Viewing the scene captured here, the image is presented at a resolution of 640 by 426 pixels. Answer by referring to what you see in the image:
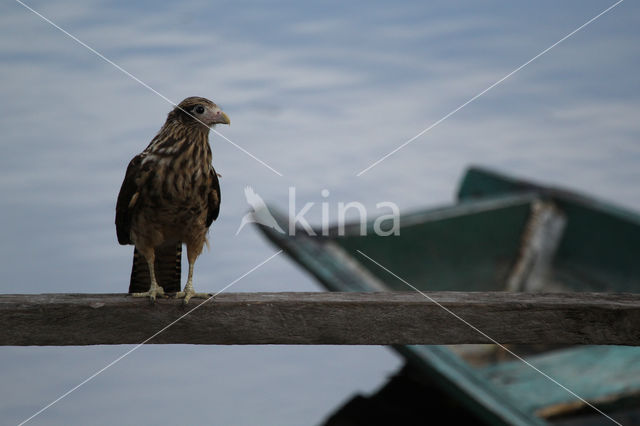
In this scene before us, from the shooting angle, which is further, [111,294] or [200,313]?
[111,294]

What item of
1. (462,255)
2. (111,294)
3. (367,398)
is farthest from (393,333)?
(462,255)

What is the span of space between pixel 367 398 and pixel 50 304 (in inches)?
132

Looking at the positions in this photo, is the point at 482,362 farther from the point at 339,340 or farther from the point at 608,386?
the point at 339,340

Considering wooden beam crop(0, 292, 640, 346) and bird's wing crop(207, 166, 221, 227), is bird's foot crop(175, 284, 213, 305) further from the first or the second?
bird's wing crop(207, 166, 221, 227)

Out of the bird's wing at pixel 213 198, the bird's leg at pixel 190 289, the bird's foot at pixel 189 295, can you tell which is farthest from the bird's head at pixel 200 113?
the bird's foot at pixel 189 295

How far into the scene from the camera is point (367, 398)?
5.62m

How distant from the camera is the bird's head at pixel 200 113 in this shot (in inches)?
116

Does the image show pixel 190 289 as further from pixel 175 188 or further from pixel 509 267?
pixel 509 267

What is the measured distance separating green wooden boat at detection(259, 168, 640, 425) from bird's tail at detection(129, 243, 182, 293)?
195cm

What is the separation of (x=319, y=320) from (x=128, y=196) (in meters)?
0.89

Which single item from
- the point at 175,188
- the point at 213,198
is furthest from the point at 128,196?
the point at 213,198

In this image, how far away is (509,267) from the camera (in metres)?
7.65

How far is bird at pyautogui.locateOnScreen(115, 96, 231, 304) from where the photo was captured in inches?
116

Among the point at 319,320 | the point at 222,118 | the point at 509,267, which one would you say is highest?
the point at 222,118
